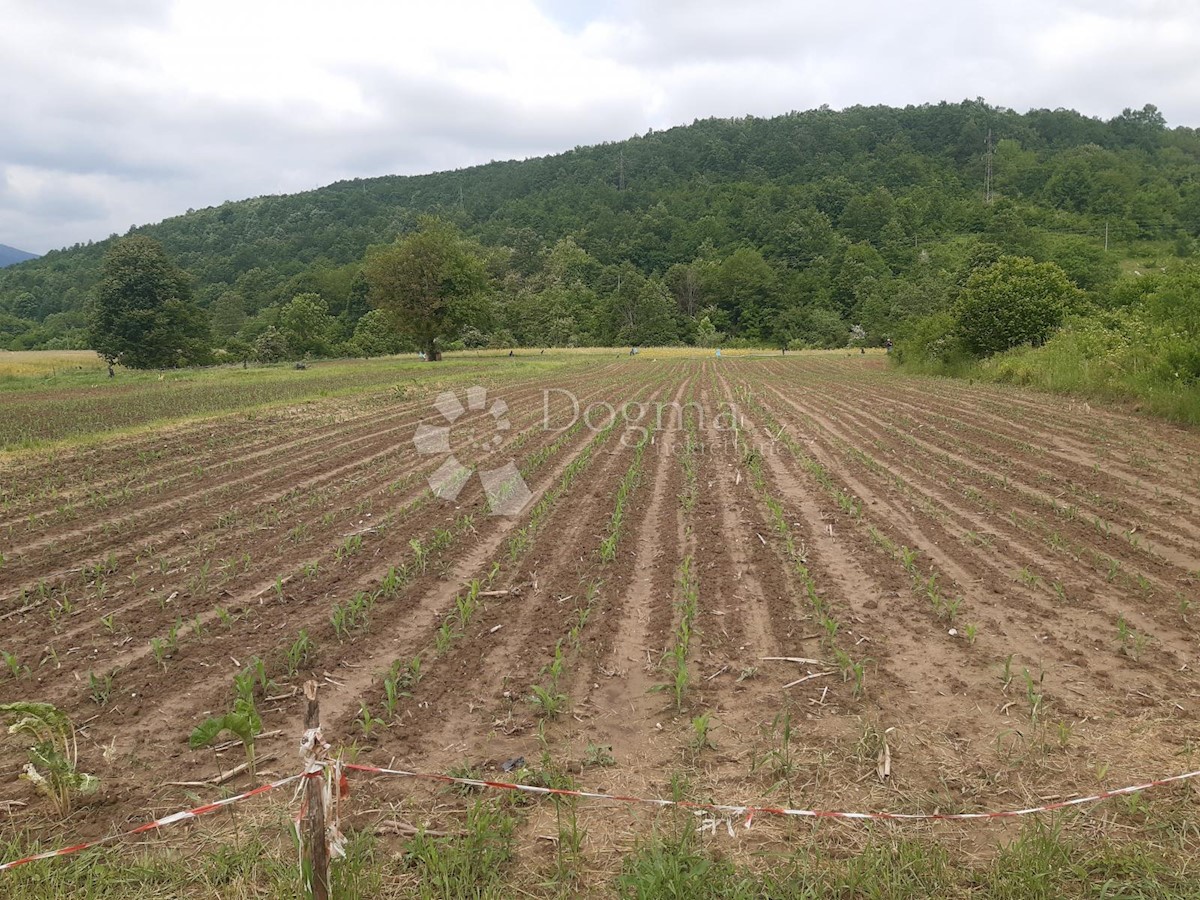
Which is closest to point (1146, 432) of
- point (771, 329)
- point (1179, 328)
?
point (1179, 328)

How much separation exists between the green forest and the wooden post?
36690mm

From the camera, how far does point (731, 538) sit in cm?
727

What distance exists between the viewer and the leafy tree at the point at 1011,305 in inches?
945

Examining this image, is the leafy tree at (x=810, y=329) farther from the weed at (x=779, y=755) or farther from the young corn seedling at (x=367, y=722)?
the young corn seedling at (x=367, y=722)

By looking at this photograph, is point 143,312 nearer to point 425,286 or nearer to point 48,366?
point 48,366

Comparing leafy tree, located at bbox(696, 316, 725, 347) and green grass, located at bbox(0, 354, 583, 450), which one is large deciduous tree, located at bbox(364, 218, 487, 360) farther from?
leafy tree, located at bbox(696, 316, 725, 347)

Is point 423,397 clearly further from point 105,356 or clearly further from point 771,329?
point 771,329

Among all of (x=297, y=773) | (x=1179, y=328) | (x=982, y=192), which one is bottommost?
(x=297, y=773)

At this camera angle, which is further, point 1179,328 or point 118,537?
point 1179,328

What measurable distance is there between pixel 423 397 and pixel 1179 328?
63.3ft

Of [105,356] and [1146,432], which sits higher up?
[105,356]

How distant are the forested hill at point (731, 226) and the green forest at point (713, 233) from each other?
0.35 m

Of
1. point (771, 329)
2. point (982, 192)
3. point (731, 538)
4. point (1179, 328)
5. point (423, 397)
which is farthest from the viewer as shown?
point (982, 192)

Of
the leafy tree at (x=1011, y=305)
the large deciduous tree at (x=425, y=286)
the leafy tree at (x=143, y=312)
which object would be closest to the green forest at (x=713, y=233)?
the large deciduous tree at (x=425, y=286)
